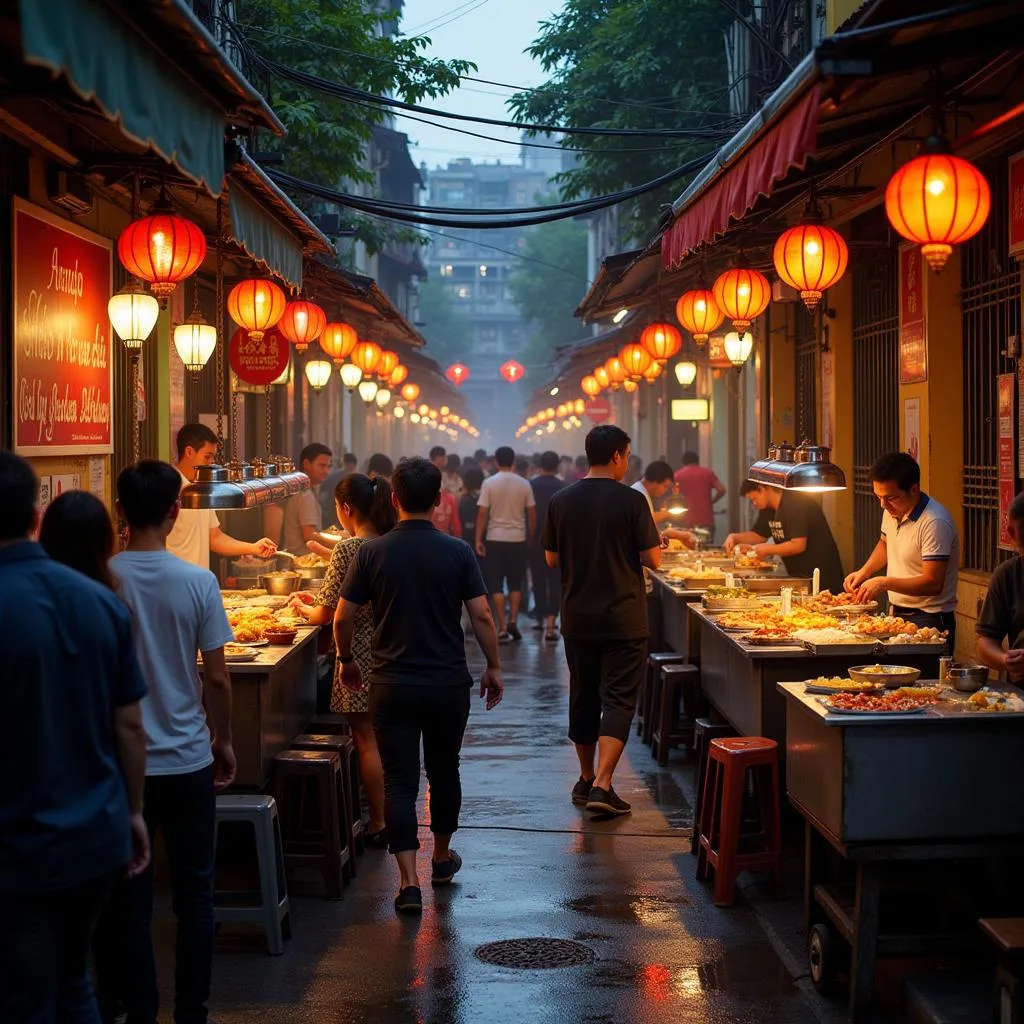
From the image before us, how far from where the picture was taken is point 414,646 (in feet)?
25.5

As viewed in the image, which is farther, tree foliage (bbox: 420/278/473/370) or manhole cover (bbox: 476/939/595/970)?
tree foliage (bbox: 420/278/473/370)

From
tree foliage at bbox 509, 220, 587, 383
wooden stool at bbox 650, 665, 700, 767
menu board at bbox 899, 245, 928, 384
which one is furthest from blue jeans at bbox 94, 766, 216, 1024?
tree foliage at bbox 509, 220, 587, 383

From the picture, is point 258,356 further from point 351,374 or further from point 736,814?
point 736,814

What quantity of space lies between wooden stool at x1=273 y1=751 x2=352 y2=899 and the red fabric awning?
3.74 meters

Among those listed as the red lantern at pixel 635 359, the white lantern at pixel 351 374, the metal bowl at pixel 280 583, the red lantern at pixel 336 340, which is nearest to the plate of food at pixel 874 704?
the metal bowl at pixel 280 583

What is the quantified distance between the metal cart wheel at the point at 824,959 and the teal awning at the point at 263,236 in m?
5.18

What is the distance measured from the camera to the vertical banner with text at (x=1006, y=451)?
372 inches

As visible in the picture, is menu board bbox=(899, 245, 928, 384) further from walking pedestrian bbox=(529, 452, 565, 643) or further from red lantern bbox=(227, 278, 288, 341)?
walking pedestrian bbox=(529, 452, 565, 643)

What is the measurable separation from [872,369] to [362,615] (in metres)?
6.92

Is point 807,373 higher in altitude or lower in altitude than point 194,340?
higher

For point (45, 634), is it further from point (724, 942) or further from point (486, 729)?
point (486, 729)

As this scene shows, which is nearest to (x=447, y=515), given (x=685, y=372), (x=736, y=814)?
(x=685, y=372)

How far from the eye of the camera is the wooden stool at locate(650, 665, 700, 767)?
11.5 meters

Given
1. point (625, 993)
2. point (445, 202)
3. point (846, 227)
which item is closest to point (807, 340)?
point (846, 227)
